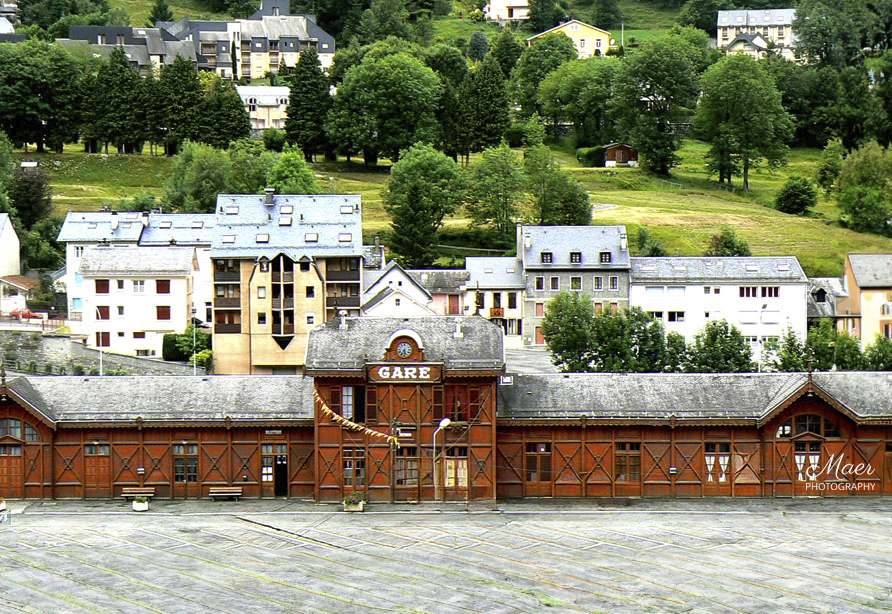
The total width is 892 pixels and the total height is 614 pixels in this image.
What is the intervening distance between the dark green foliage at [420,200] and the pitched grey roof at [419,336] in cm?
5348

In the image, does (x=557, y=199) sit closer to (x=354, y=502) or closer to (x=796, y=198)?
Answer: (x=796, y=198)

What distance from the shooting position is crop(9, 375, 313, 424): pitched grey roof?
236ft

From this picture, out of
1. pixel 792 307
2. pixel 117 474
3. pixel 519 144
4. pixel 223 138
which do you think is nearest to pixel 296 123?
pixel 223 138

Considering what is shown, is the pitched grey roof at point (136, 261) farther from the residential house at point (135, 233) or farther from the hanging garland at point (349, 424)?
the hanging garland at point (349, 424)

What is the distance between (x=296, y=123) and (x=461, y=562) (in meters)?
102

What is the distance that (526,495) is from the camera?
71.8 m

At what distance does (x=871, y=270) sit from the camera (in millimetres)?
115125

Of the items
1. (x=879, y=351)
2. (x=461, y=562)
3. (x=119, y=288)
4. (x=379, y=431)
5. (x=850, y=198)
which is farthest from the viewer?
(x=850, y=198)

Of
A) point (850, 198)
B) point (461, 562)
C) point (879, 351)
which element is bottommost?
point (461, 562)

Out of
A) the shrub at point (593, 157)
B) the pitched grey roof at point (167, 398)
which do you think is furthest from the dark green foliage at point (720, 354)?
the shrub at point (593, 157)

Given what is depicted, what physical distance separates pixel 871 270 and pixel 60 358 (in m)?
57.9

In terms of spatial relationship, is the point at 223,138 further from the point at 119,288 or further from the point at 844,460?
the point at 844,460

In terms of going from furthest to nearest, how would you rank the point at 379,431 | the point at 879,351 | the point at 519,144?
the point at 519,144 < the point at 879,351 < the point at 379,431

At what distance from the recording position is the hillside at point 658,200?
135 m
